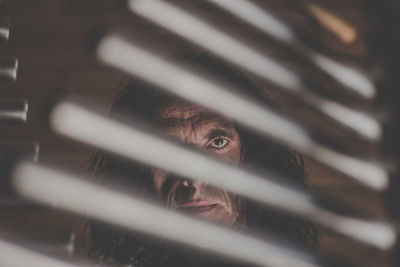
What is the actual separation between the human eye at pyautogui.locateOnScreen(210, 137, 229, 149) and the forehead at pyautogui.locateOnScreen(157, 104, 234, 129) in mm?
34

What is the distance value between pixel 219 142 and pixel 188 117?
0.09 m

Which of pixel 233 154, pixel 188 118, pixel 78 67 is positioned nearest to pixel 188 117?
pixel 188 118

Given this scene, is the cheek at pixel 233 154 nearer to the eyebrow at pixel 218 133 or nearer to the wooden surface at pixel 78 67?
the eyebrow at pixel 218 133

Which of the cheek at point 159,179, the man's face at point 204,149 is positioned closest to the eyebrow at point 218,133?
the man's face at point 204,149

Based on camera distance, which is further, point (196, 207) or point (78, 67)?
point (78, 67)

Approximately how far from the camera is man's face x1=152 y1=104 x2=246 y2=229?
768mm

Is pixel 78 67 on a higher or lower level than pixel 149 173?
higher

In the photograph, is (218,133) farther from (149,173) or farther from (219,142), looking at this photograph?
(149,173)

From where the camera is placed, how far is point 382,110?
3.06 ft

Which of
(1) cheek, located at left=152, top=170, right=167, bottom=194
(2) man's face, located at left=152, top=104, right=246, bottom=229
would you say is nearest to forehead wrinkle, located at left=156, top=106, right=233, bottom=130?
(2) man's face, located at left=152, top=104, right=246, bottom=229

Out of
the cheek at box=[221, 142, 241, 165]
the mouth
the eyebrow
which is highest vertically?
the eyebrow

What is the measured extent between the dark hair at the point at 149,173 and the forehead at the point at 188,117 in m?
0.02

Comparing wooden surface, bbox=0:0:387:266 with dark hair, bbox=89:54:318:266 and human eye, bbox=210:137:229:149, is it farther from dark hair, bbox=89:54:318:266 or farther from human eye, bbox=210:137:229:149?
human eye, bbox=210:137:229:149

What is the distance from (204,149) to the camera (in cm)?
83
